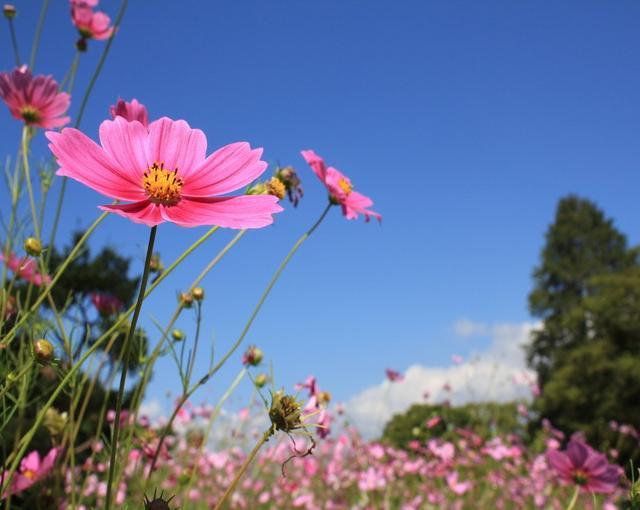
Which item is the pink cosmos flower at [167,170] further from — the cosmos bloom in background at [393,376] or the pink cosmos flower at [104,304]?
the cosmos bloom in background at [393,376]

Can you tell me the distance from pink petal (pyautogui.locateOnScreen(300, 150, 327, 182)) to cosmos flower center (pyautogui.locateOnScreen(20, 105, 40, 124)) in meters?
0.62

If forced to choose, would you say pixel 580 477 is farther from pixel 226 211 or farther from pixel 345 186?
pixel 226 211

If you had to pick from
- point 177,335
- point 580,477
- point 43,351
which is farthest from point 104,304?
point 580,477

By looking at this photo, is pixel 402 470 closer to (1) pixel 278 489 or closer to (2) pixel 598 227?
(1) pixel 278 489

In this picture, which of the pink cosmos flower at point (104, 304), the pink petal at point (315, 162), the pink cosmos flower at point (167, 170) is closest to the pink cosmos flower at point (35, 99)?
the pink cosmos flower at point (104, 304)

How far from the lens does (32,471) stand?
1.24m

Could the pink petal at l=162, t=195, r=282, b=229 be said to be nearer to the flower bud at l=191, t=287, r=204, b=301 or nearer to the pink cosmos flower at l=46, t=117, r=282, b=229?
the pink cosmos flower at l=46, t=117, r=282, b=229

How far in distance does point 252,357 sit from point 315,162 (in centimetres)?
44

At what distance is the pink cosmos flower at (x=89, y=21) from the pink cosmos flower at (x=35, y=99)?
1.09 ft

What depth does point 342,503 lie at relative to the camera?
3748mm

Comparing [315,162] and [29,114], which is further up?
[29,114]

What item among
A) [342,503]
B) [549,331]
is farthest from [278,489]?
[549,331]

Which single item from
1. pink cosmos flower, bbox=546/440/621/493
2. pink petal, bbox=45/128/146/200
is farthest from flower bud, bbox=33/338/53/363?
pink cosmos flower, bbox=546/440/621/493

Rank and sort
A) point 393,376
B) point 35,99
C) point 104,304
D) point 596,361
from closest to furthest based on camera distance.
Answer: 1. point 35,99
2. point 104,304
3. point 393,376
4. point 596,361
